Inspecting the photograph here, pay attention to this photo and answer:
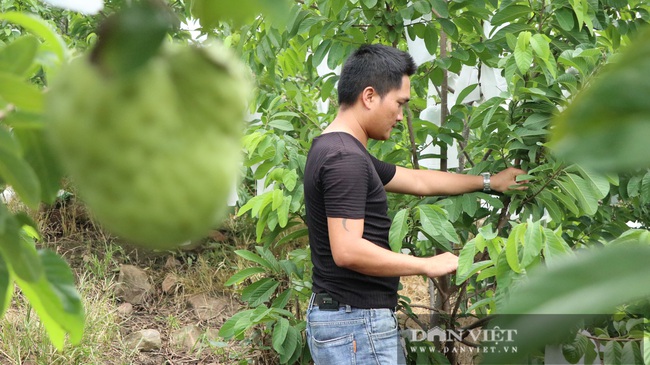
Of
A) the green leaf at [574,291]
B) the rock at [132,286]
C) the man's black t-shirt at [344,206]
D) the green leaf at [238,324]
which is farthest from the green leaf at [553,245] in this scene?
the rock at [132,286]

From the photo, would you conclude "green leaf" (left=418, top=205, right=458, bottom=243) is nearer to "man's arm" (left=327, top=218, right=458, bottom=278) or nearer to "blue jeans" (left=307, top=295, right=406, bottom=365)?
"man's arm" (left=327, top=218, right=458, bottom=278)

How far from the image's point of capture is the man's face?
1990 mm

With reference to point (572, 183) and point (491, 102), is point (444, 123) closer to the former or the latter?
point (491, 102)

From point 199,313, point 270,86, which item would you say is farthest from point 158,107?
point 199,313

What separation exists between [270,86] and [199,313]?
63.3 inches

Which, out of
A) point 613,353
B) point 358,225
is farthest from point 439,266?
point 613,353

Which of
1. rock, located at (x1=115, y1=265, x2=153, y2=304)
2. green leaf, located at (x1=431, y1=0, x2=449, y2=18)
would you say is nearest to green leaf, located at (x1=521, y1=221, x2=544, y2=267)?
green leaf, located at (x1=431, y1=0, x2=449, y2=18)

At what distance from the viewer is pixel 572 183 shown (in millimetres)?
1765

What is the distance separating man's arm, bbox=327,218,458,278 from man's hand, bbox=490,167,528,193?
0.32 meters

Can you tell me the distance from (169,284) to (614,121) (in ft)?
12.4

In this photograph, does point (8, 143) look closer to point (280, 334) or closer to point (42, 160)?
point (42, 160)

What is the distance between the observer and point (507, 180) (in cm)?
202

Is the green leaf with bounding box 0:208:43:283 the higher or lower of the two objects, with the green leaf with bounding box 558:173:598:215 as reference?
lower

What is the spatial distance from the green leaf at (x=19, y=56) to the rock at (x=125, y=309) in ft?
10.8
